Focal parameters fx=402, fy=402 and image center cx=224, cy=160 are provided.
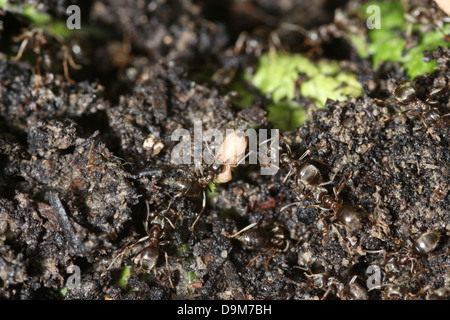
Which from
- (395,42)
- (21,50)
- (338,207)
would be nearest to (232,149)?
(338,207)

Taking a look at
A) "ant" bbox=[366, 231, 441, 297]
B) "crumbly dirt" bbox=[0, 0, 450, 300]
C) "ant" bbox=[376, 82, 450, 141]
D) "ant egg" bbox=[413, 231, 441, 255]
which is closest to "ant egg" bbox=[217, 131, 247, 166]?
"crumbly dirt" bbox=[0, 0, 450, 300]

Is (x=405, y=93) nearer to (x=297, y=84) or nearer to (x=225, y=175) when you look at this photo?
(x=297, y=84)

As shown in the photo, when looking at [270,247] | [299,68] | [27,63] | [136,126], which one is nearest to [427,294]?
[270,247]

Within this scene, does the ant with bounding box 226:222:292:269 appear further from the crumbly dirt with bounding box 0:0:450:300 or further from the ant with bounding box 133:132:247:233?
the ant with bounding box 133:132:247:233

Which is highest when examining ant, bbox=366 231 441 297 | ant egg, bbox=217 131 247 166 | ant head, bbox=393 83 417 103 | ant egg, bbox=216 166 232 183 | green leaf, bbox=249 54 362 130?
ant head, bbox=393 83 417 103

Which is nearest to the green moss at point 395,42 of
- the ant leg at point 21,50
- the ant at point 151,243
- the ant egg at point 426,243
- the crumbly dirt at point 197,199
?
the crumbly dirt at point 197,199
